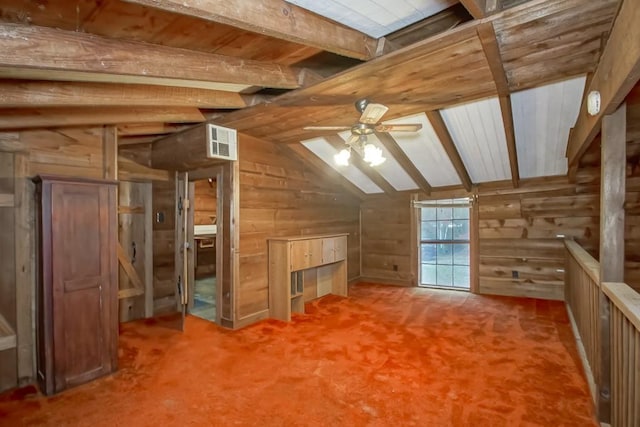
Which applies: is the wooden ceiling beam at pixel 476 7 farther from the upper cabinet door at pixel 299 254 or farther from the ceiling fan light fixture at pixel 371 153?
the upper cabinet door at pixel 299 254

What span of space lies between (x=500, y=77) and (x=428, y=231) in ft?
13.4

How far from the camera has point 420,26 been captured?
211 centimetres

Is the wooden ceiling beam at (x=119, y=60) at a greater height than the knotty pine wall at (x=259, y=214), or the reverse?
the wooden ceiling beam at (x=119, y=60)

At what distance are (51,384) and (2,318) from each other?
732mm

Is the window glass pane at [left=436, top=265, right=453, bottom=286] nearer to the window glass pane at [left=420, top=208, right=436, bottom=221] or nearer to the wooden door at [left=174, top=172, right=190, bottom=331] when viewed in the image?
the window glass pane at [left=420, top=208, right=436, bottom=221]

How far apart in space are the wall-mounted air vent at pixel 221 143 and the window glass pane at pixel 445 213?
4.04 meters

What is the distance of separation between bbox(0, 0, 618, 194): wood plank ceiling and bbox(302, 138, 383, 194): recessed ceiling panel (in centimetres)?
97

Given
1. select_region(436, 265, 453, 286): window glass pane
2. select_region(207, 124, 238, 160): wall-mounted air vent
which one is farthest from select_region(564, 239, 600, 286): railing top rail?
select_region(207, 124, 238, 160): wall-mounted air vent

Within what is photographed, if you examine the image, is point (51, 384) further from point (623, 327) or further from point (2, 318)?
point (623, 327)

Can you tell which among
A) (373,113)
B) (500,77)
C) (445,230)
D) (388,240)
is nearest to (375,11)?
(373,113)

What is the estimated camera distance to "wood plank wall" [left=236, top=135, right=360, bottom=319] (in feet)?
13.6

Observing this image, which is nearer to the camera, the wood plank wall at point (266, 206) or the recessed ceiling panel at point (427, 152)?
the recessed ceiling panel at point (427, 152)

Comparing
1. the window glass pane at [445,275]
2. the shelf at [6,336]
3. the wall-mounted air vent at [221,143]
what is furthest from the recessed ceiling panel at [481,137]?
the shelf at [6,336]

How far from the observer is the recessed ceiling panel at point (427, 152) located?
395 centimetres
